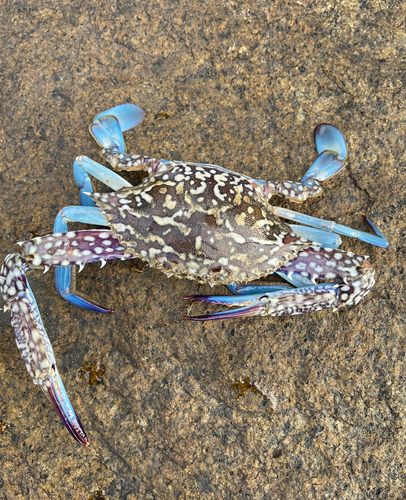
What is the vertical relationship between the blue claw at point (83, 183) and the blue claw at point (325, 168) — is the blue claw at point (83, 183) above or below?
above

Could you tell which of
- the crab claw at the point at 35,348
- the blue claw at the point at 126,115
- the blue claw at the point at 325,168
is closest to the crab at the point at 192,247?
the crab claw at the point at 35,348

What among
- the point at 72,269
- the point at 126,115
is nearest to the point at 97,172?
the point at 126,115

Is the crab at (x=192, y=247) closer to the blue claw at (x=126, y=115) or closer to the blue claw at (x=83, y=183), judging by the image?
the blue claw at (x=83, y=183)

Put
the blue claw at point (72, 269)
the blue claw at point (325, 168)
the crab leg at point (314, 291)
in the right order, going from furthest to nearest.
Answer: the blue claw at point (325, 168)
the blue claw at point (72, 269)
the crab leg at point (314, 291)

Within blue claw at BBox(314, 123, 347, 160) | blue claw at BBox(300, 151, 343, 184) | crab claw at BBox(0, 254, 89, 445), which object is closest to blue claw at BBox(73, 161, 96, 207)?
crab claw at BBox(0, 254, 89, 445)

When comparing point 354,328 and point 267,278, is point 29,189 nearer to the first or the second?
point 267,278

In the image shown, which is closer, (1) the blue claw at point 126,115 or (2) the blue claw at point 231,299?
(2) the blue claw at point 231,299

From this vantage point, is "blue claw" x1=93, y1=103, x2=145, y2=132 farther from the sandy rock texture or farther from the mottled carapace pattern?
the mottled carapace pattern
